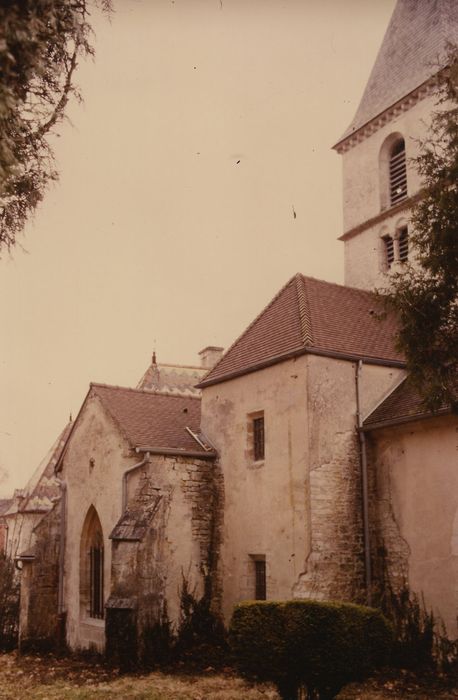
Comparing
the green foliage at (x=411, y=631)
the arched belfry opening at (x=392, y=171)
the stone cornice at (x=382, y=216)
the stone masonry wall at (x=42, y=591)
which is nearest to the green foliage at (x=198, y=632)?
the green foliage at (x=411, y=631)

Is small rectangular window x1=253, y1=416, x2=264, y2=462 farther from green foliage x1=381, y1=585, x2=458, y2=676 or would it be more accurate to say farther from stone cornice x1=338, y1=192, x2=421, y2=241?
stone cornice x1=338, y1=192, x2=421, y2=241

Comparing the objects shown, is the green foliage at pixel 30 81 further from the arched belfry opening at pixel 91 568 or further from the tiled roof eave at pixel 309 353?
the arched belfry opening at pixel 91 568

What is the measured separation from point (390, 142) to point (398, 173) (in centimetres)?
121

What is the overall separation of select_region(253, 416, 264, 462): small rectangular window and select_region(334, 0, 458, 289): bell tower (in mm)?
7416

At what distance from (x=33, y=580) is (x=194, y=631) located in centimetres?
595

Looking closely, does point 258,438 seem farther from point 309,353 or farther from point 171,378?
point 171,378

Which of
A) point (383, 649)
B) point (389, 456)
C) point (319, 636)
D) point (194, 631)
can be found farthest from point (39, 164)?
point (194, 631)

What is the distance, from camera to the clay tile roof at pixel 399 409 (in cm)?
1452

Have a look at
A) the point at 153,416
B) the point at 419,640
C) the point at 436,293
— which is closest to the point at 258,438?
the point at 153,416

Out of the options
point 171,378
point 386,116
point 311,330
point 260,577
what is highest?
point 386,116

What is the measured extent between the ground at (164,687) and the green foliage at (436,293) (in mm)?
4828

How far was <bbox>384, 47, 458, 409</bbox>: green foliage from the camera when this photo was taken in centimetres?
1096

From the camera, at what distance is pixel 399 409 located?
49.8 ft

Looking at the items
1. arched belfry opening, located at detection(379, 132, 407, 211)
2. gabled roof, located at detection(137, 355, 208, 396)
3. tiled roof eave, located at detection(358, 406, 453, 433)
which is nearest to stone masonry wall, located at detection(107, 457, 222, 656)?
tiled roof eave, located at detection(358, 406, 453, 433)
